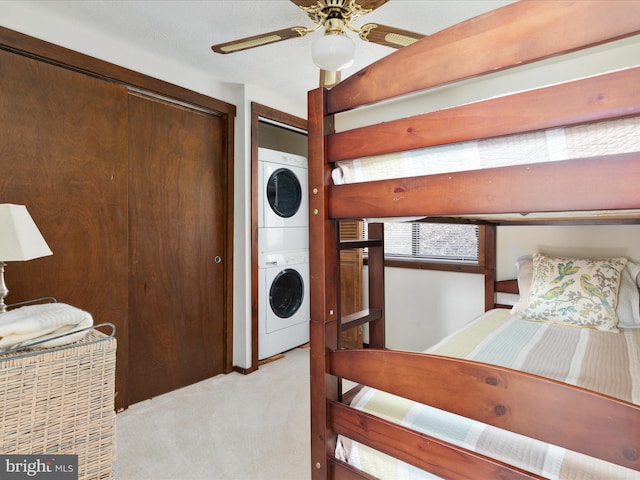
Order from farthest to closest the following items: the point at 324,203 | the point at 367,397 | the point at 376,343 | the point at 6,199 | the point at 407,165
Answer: the point at 6,199
the point at 376,343
the point at 367,397
the point at 324,203
the point at 407,165

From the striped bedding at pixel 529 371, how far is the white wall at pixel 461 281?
0.57m

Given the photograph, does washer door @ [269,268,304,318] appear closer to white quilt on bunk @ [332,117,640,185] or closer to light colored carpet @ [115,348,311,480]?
light colored carpet @ [115,348,311,480]

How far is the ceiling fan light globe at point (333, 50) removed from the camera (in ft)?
4.47

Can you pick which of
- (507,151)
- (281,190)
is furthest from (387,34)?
(281,190)

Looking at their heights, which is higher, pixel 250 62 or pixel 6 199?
pixel 250 62

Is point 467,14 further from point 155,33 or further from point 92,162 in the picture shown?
point 92,162

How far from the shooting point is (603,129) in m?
0.67

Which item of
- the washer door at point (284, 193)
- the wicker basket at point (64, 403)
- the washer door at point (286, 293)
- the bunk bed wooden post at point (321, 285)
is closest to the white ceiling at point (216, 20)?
the washer door at point (284, 193)

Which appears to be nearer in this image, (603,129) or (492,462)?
(603,129)

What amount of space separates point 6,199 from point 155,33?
3.93 feet

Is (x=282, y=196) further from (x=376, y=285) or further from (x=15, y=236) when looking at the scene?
(x=15, y=236)

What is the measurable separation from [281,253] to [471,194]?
2.51 metres

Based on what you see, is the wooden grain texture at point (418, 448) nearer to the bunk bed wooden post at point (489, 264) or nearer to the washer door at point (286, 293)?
the bunk bed wooden post at point (489, 264)

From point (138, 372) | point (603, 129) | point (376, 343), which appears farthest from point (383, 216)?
point (138, 372)
